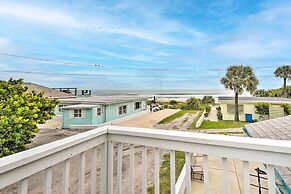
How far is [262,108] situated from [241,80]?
3222 millimetres

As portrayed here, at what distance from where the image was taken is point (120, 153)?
47.4 inches

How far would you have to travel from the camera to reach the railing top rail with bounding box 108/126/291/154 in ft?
2.55

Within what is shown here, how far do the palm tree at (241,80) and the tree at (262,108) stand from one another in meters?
1.43

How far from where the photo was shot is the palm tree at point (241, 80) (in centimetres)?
1567

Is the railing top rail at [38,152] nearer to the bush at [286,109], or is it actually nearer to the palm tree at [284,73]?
the bush at [286,109]

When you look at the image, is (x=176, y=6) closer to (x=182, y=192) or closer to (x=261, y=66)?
(x=182, y=192)

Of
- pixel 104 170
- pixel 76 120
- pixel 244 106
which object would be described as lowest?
pixel 76 120

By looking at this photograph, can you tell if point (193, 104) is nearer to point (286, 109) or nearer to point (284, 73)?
point (286, 109)

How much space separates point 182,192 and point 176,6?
547 cm

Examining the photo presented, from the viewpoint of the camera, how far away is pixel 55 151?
0.84 metres

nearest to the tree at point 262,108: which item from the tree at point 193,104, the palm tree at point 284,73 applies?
the tree at point 193,104

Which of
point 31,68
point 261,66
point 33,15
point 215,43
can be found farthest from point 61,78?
point 261,66

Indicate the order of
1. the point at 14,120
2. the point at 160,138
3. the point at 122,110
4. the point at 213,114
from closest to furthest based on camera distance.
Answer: the point at 160,138 → the point at 14,120 → the point at 122,110 → the point at 213,114

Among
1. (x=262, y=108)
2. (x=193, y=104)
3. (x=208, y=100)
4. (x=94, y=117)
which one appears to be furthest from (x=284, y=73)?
(x=94, y=117)
